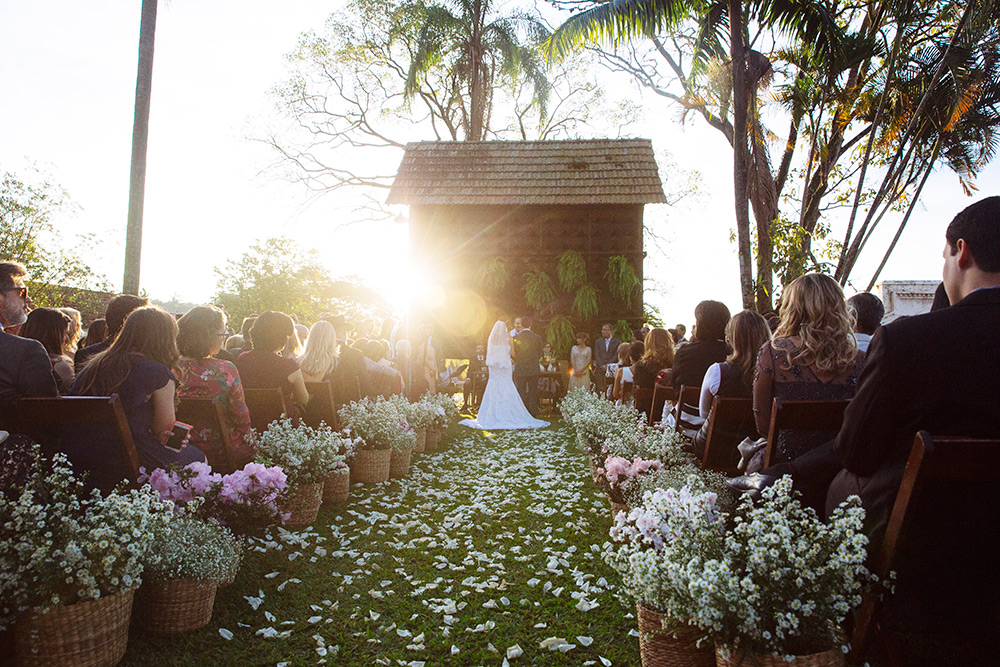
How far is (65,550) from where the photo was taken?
285 centimetres

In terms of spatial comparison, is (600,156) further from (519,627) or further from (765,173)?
(519,627)

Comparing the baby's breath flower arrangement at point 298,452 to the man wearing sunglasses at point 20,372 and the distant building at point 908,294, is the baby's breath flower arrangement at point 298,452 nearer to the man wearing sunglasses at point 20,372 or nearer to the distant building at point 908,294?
the man wearing sunglasses at point 20,372

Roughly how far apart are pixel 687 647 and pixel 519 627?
1.29m

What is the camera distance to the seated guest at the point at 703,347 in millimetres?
6152


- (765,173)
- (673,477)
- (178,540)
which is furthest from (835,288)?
(765,173)

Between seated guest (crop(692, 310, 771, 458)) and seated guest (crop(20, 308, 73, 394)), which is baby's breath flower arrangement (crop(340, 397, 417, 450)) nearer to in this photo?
seated guest (crop(20, 308, 73, 394))

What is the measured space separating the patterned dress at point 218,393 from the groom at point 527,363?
9659 mm

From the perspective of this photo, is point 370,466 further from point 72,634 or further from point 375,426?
point 72,634

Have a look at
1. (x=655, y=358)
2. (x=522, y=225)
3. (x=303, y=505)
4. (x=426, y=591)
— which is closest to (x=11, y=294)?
(x=303, y=505)

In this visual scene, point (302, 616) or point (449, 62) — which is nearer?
point (302, 616)

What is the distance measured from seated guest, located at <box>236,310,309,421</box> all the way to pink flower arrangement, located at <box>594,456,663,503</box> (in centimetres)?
309

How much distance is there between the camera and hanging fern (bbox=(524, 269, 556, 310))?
62.4 feet

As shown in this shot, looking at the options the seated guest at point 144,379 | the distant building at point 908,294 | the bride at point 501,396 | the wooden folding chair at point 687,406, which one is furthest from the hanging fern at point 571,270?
the seated guest at point 144,379

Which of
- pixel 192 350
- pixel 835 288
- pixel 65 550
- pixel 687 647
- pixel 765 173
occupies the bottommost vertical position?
pixel 687 647
